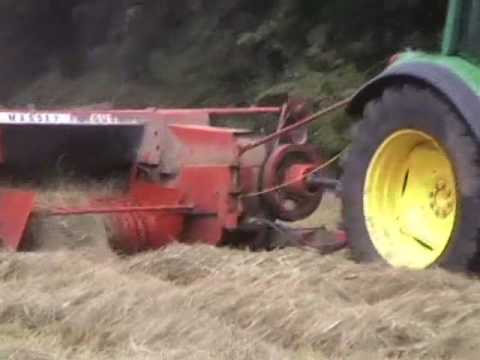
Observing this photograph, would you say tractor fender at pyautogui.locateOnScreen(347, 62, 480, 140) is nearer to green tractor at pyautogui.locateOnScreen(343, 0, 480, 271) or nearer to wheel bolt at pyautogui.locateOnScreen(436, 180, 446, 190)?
green tractor at pyautogui.locateOnScreen(343, 0, 480, 271)

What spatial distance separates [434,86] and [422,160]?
52 cm

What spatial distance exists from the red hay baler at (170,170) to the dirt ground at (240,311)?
45.0 inches

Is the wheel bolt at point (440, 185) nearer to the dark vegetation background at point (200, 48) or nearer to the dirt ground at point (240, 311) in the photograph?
the dirt ground at point (240, 311)

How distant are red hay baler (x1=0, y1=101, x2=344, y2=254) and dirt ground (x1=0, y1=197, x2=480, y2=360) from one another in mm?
1142

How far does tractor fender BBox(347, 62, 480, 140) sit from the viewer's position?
5.81 m

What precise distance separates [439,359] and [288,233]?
3.01m

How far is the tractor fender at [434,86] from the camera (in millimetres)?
5812

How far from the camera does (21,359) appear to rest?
4.65 meters

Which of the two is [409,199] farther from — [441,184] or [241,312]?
[241,312]

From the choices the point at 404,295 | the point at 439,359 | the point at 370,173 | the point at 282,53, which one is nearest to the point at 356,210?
the point at 370,173

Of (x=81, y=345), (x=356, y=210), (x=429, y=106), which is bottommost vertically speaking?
(x=81, y=345)

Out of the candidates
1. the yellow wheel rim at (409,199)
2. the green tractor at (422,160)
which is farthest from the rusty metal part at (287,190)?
the yellow wheel rim at (409,199)

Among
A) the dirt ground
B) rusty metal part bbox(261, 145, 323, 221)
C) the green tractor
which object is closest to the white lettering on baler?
rusty metal part bbox(261, 145, 323, 221)

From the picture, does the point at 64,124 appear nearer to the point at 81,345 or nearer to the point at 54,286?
the point at 54,286
